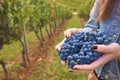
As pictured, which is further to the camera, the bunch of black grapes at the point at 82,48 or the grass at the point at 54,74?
the grass at the point at 54,74

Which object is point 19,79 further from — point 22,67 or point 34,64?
point 34,64

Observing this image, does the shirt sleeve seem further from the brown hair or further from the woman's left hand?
the woman's left hand

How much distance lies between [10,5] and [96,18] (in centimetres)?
642

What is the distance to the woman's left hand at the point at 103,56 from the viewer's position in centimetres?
255

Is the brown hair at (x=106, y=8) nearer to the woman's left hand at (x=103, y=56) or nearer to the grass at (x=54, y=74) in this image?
the woman's left hand at (x=103, y=56)

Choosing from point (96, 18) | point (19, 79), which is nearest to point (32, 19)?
point (19, 79)

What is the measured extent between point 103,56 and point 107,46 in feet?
0.33

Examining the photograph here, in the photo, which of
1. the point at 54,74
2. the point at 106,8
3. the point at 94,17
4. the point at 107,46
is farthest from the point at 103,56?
the point at 54,74

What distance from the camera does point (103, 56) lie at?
2643 mm

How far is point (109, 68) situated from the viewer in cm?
287

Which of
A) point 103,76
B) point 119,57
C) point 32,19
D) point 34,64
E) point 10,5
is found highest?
point 119,57

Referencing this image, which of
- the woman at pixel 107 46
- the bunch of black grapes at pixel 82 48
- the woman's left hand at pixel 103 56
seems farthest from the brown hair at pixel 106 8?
the woman's left hand at pixel 103 56

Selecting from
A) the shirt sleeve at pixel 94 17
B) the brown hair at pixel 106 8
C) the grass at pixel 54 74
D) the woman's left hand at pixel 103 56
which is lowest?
the grass at pixel 54 74

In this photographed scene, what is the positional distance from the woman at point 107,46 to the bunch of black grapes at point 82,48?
4 centimetres
